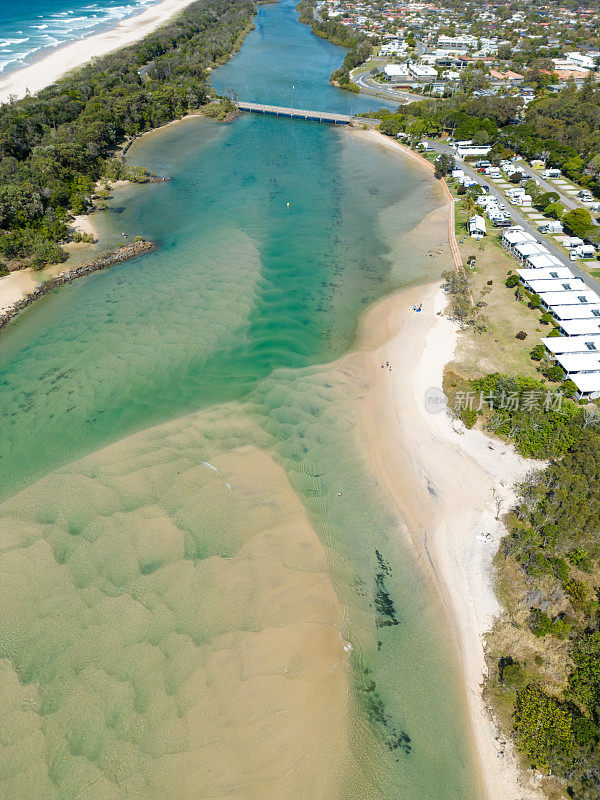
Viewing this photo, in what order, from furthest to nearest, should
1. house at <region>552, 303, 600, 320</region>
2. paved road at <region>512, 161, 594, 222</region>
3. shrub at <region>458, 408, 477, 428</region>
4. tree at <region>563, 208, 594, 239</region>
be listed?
paved road at <region>512, 161, 594, 222</region>
tree at <region>563, 208, 594, 239</region>
house at <region>552, 303, 600, 320</region>
shrub at <region>458, 408, 477, 428</region>

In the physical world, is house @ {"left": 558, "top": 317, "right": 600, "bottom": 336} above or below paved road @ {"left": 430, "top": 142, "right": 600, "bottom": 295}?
below

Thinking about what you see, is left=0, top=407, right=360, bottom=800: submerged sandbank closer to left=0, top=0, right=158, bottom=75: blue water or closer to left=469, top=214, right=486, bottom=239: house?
left=469, top=214, right=486, bottom=239: house

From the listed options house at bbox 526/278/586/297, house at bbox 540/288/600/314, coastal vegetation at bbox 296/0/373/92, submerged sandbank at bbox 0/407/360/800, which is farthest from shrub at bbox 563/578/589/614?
coastal vegetation at bbox 296/0/373/92

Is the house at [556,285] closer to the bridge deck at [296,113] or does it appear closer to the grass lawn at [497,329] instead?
the grass lawn at [497,329]

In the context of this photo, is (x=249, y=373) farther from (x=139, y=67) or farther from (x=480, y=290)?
(x=139, y=67)

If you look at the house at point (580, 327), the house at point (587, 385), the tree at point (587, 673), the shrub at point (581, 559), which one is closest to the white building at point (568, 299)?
the house at point (580, 327)

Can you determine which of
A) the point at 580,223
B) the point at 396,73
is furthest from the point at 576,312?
the point at 396,73

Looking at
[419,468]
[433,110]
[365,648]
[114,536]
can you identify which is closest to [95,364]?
[114,536]

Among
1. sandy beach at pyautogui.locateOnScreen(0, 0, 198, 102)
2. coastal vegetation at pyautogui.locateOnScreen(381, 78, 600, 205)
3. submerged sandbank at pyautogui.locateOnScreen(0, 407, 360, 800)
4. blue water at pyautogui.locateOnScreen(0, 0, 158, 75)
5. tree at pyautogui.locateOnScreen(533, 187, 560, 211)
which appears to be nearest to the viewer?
submerged sandbank at pyautogui.locateOnScreen(0, 407, 360, 800)
